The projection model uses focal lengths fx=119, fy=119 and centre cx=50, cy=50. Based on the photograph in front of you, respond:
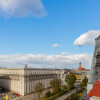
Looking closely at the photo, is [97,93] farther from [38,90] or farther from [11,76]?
[11,76]

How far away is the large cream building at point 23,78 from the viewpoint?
75194 mm

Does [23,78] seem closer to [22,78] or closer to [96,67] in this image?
[22,78]

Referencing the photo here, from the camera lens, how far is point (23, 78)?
7419 centimetres

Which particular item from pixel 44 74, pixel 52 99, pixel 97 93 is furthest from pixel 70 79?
pixel 97 93

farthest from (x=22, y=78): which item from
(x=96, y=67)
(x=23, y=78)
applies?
(x=96, y=67)

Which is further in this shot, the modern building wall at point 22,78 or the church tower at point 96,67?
the modern building wall at point 22,78

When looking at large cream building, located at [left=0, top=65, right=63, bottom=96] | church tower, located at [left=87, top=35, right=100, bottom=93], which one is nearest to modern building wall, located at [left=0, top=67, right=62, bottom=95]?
large cream building, located at [left=0, top=65, right=63, bottom=96]

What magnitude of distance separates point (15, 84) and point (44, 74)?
2303 cm

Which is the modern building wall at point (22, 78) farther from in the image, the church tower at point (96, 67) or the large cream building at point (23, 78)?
the church tower at point (96, 67)

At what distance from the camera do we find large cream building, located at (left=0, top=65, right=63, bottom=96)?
7519 centimetres

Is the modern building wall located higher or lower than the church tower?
lower

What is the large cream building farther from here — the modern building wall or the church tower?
the church tower

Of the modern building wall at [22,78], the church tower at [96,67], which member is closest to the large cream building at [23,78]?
Result: the modern building wall at [22,78]

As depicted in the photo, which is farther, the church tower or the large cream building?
the large cream building
